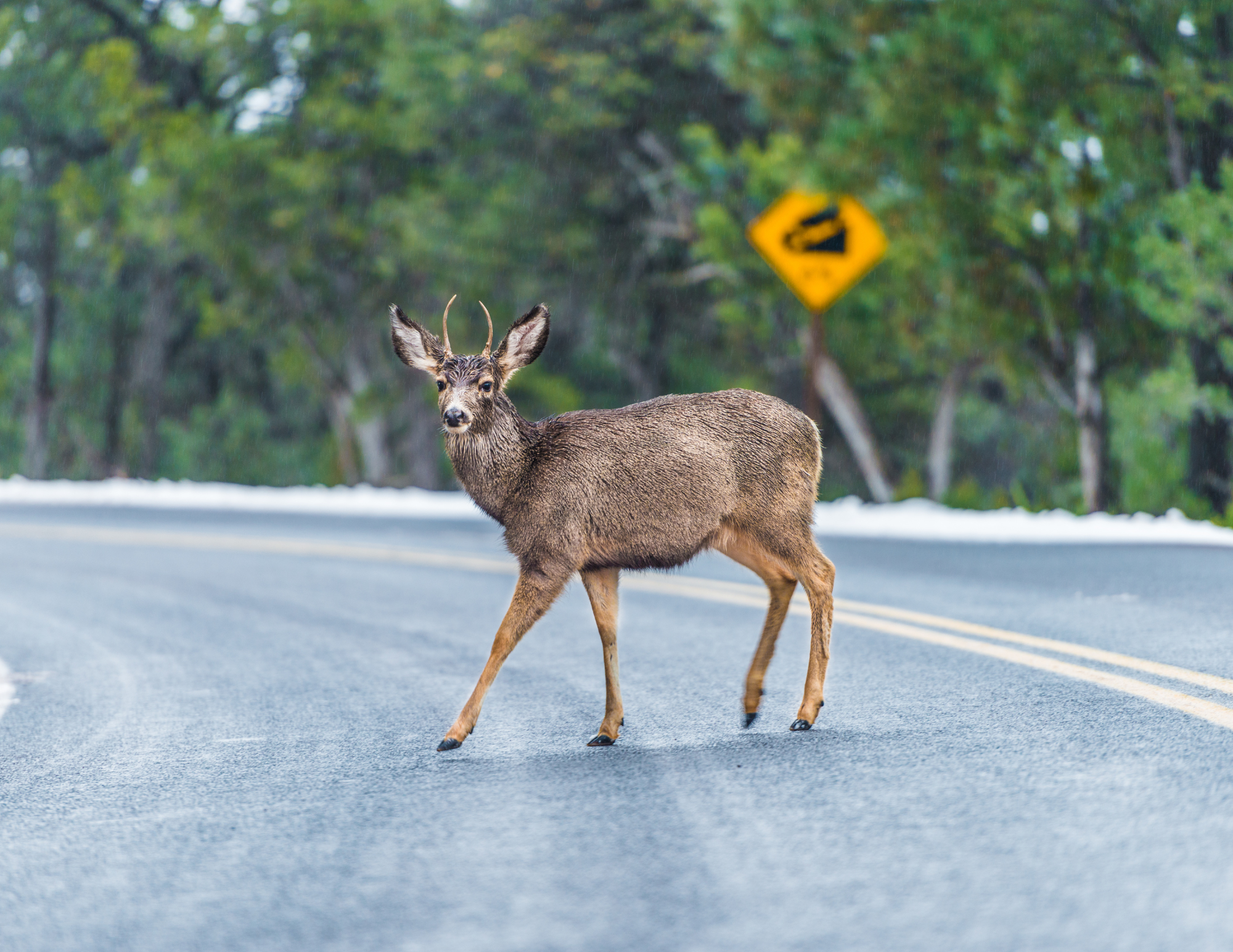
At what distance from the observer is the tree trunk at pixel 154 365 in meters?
32.9

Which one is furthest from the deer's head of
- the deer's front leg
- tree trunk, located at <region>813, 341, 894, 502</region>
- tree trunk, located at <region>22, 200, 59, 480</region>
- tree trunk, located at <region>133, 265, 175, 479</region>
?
tree trunk, located at <region>22, 200, 59, 480</region>

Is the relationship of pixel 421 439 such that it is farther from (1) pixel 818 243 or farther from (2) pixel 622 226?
(1) pixel 818 243

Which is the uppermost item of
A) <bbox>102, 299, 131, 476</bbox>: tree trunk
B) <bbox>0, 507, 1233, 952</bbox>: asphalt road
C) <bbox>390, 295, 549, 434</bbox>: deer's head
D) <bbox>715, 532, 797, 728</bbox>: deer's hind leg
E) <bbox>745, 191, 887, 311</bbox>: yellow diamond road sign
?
<bbox>745, 191, 887, 311</bbox>: yellow diamond road sign

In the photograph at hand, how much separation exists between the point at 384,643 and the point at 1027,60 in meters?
11.4

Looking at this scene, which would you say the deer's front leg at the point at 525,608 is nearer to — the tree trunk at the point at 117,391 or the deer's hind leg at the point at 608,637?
the deer's hind leg at the point at 608,637

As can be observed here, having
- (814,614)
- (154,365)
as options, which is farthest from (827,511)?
(154,365)

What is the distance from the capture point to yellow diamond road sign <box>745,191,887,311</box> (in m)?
19.9

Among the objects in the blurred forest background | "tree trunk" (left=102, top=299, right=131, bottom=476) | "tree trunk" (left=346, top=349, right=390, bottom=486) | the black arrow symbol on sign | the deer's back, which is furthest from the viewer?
"tree trunk" (left=102, top=299, right=131, bottom=476)

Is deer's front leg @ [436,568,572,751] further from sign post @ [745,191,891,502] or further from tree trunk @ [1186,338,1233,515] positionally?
sign post @ [745,191,891,502]

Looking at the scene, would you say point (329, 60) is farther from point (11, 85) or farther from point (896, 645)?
point (896, 645)

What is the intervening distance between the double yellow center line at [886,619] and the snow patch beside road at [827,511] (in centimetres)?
307

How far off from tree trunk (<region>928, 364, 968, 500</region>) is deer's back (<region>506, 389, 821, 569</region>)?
55.7ft

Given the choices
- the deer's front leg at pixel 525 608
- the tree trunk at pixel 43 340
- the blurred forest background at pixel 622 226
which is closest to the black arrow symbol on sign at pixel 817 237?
the blurred forest background at pixel 622 226

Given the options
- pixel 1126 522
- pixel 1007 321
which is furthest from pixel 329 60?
pixel 1126 522
